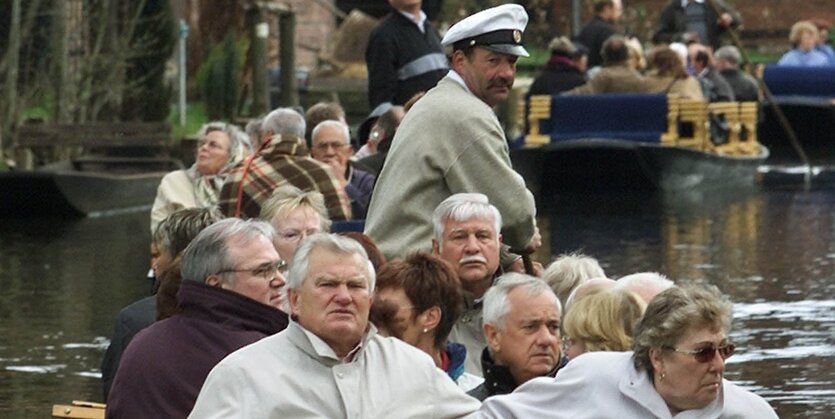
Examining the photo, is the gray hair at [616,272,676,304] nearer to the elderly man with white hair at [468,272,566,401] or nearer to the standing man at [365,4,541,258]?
the elderly man with white hair at [468,272,566,401]

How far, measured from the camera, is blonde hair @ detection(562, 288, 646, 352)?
24.7 ft

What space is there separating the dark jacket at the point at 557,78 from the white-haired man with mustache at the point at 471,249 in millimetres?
16382

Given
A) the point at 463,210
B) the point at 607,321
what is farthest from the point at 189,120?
the point at 607,321

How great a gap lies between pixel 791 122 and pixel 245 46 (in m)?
6.86

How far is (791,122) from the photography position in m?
31.6

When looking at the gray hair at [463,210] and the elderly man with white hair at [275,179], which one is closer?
the gray hair at [463,210]

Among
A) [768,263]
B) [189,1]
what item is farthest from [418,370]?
[189,1]

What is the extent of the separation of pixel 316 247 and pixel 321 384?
0.42 m

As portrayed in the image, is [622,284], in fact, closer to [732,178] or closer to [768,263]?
[768,263]

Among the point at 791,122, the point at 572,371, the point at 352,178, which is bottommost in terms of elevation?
the point at 791,122

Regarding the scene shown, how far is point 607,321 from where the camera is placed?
24.8 feet

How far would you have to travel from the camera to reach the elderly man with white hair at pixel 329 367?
6.75 meters

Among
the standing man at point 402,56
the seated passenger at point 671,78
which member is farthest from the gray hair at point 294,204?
the seated passenger at point 671,78

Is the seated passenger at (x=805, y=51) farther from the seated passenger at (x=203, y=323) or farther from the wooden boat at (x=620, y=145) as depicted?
the seated passenger at (x=203, y=323)
